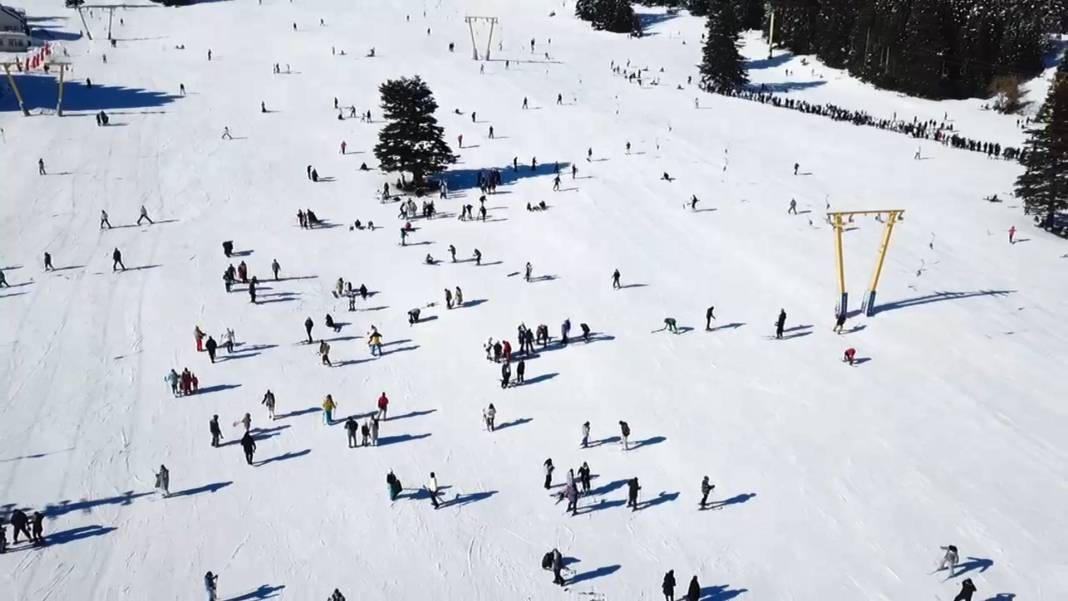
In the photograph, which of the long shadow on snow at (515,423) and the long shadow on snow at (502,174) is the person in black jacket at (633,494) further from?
the long shadow on snow at (502,174)

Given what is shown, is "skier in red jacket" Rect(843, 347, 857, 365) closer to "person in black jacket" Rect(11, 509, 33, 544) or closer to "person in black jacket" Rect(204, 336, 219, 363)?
"person in black jacket" Rect(204, 336, 219, 363)

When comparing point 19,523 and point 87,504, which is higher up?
point 19,523

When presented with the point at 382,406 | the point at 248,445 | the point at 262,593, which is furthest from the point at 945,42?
the point at 262,593

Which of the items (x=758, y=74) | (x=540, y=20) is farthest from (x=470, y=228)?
(x=540, y=20)

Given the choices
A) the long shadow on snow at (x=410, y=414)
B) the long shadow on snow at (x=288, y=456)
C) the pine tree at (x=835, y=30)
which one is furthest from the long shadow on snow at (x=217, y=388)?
the pine tree at (x=835, y=30)

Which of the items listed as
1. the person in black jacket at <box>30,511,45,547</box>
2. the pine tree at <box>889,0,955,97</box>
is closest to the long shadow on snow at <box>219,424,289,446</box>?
the person in black jacket at <box>30,511,45,547</box>

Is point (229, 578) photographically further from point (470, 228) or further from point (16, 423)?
point (470, 228)

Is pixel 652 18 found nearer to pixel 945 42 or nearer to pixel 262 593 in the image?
pixel 945 42
